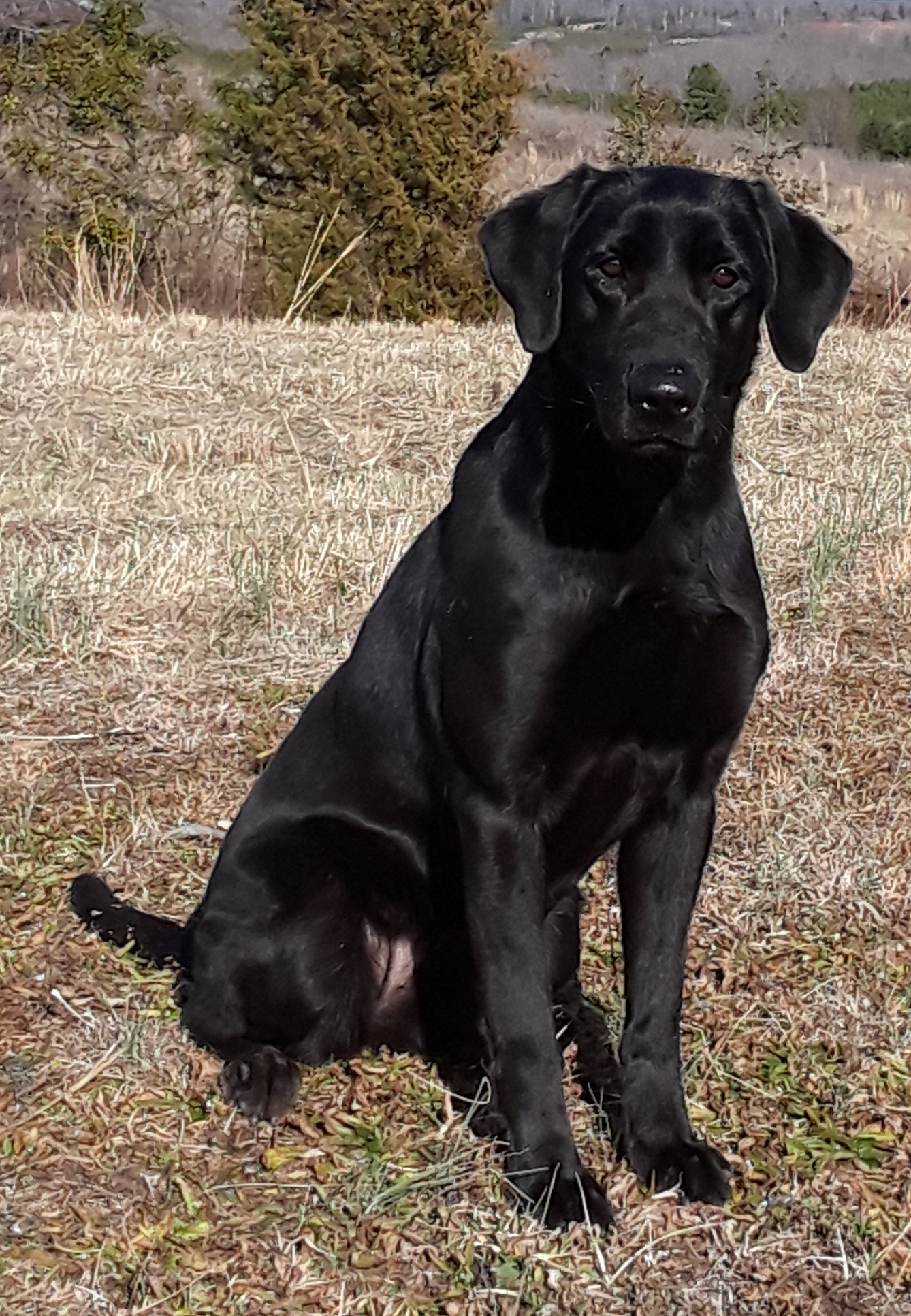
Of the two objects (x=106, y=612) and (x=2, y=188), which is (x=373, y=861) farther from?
(x=2, y=188)

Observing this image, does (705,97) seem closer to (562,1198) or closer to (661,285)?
(661,285)

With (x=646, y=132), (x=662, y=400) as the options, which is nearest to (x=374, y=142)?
(x=646, y=132)

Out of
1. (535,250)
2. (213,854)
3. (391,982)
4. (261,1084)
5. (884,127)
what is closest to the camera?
(535,250)

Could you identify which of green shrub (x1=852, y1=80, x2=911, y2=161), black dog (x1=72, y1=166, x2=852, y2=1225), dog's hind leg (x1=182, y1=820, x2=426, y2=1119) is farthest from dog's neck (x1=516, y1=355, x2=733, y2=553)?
green shrub (x1=852, y1=80, x2=911, y2=161)

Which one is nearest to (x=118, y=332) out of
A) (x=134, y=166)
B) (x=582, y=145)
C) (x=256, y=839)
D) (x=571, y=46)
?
(x=134, y=166)

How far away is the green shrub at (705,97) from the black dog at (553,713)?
13.8m

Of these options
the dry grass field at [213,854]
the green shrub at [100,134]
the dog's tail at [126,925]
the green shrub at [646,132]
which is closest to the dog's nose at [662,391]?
the dry grass field at [213,854]

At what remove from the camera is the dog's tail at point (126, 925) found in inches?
124

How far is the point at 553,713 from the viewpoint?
2451mm

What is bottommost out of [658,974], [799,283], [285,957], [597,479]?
[285,957]

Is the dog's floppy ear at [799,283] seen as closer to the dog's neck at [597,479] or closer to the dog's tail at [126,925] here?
the dog's neck at [597,479]

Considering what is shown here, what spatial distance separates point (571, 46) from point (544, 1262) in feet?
138

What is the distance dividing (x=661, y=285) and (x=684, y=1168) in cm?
140

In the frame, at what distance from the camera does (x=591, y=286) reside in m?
2.52
